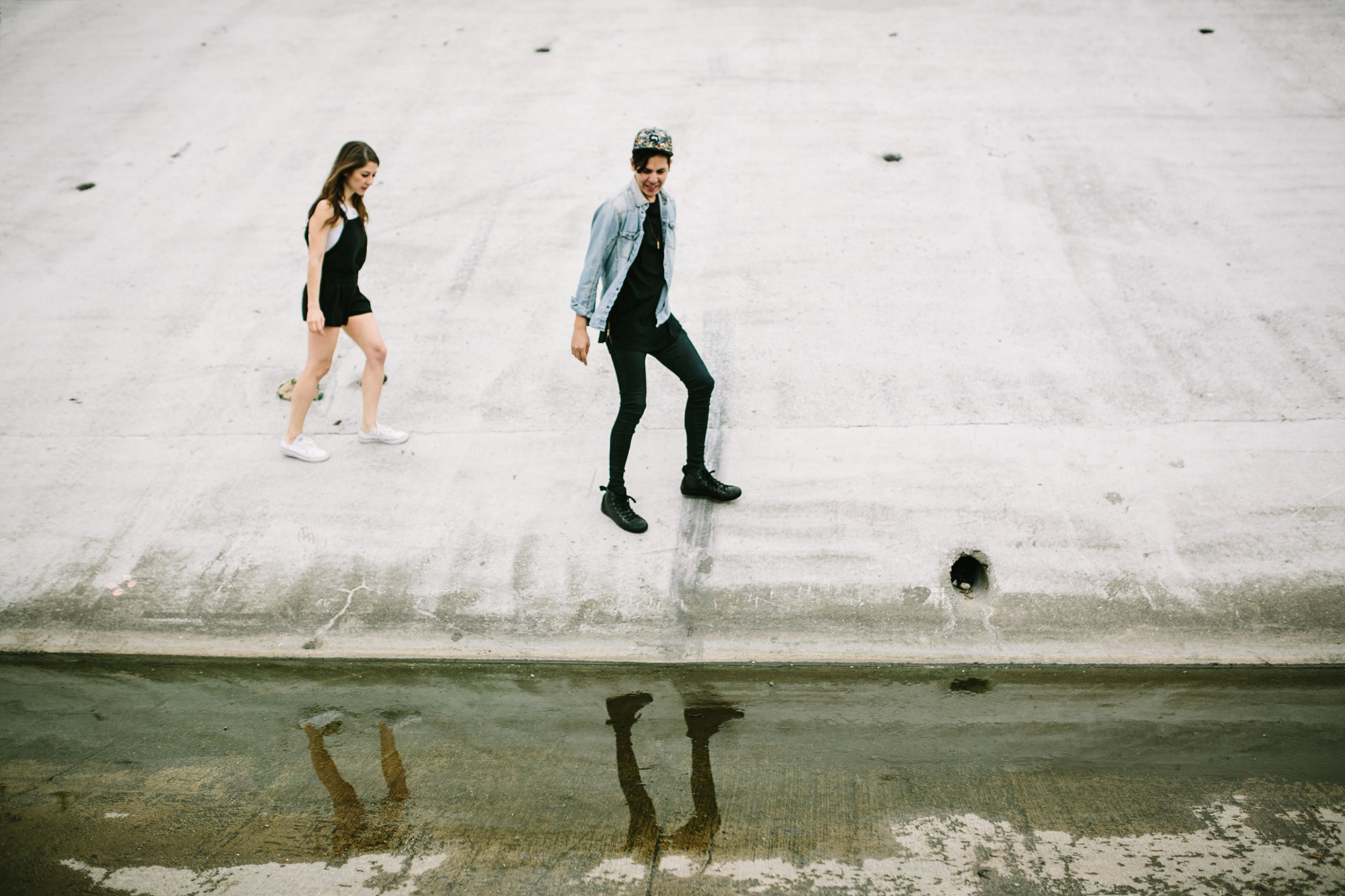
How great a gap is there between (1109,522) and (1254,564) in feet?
1.82

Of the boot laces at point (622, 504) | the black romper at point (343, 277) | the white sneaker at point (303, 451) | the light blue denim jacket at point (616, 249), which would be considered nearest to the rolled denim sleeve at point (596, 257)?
the light blue denim jacket at point (616, 249)

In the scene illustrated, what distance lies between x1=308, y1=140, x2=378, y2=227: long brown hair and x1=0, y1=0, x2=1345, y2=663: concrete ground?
3.76 feet

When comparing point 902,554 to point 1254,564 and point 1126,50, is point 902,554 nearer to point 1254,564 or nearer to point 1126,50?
point 1254,564

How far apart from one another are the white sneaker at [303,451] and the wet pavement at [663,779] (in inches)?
41.7

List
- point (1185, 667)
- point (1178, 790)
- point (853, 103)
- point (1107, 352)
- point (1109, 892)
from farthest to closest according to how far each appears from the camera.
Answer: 1. point (853, 103)
2. point (1107, 352)
3. point (1185, 667)
4. point (1178, 790)
5. point (1109, 892)

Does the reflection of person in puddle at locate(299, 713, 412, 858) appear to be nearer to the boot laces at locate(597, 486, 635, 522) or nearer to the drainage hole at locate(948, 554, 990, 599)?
the boot laces at locate(597, 486, 635, 522)

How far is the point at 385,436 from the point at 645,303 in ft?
5.36

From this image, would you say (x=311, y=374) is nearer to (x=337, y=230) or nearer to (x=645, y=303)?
(x=337, y=230)

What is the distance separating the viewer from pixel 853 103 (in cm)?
647

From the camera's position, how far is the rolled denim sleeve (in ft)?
10.00

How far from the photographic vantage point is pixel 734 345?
4.53 metres

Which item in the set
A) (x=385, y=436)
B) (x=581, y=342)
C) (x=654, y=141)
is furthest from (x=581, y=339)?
(x=385, y=436)

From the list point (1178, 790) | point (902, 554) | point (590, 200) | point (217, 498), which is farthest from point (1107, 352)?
point (217, 498)

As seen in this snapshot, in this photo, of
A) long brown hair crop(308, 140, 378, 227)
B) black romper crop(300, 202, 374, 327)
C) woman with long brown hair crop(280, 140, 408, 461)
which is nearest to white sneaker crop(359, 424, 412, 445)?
woman with long brown hair crop(280, 140, 408, 461)
